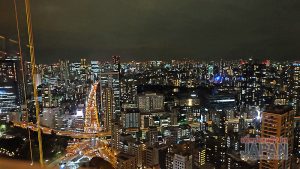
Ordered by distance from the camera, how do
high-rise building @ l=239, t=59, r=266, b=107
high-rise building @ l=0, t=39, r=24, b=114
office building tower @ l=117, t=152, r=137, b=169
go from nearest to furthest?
high-rise building @ l=0, t=39, r=24, b=114
office building tower @ l=117, t=152, r=137, b=169
high-rise building @ l=239, t=59, r=266, b=107

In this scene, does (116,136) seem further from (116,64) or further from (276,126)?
(116,64)

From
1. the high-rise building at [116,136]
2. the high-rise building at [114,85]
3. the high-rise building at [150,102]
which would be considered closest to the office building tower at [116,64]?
the high-rise building at [114,85]

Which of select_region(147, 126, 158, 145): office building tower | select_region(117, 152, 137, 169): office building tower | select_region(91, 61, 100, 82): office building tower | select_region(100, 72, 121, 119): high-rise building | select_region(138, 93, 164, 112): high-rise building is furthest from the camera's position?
select_region(138, 93, 164, 112): high-rise building

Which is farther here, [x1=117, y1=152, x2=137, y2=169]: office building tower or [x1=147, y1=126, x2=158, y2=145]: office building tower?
[x1=147, y1=126, x2=158, y2=145]: office building tower

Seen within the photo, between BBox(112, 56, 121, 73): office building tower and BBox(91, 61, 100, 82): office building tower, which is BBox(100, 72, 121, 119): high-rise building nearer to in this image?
BBox(91, 61, 100, 82): office building tower

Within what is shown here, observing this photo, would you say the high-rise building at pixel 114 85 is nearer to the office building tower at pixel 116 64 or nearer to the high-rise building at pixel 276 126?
→ the office building tower at pixel 116 64

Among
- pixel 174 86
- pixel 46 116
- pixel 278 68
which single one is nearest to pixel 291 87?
pixel 278 68

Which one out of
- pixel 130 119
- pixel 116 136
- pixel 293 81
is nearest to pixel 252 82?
pixel 293 81

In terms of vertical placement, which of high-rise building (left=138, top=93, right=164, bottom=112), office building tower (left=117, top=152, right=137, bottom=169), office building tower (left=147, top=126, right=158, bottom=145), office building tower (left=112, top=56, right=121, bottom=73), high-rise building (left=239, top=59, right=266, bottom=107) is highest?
office building tower (left=112, top=56, right=121, bottom=73)

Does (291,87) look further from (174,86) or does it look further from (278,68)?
(174,86)

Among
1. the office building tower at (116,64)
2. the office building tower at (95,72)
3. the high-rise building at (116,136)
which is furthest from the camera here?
the office building tower at (116,64)

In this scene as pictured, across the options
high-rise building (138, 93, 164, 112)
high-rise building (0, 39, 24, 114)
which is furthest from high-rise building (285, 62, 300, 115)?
high-rise building (0, 39, 24, 114)
